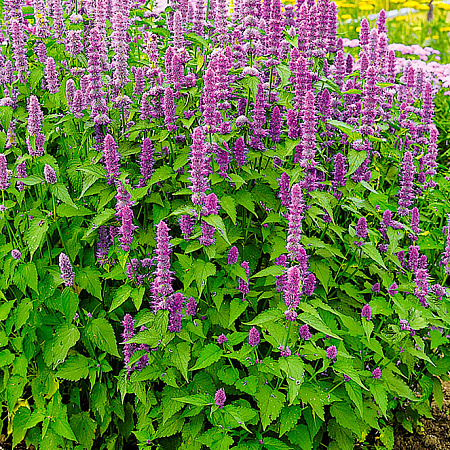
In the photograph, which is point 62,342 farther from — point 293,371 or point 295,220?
point 295,220

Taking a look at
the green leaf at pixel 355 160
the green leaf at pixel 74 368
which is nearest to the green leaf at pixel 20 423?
the green leaf at pixel 74 368

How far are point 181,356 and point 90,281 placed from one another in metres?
0.74

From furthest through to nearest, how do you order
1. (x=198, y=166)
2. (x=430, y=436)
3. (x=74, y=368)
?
1. (x=430, y=436)
2. (x=74, y=368)
3. (x=198, y=166)

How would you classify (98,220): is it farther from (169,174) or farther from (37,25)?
(37,25)

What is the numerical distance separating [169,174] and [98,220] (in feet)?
1.57

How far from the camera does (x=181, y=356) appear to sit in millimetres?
3154

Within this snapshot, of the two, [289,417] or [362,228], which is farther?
[362,228]

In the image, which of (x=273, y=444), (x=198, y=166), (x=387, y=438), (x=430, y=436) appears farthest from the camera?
(x=430, y=436)

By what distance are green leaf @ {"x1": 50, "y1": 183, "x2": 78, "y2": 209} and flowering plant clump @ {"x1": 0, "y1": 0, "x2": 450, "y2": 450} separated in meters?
0.01

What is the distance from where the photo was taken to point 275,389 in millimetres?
3256

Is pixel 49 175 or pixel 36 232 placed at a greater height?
pixel 49 175

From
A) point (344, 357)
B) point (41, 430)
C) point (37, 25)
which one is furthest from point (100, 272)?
point (37, 25)

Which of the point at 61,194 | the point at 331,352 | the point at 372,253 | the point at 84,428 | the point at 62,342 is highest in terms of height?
the point at 61,194

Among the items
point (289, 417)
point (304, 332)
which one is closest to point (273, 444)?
point (289, 417)
